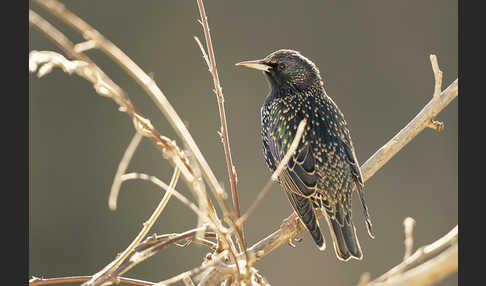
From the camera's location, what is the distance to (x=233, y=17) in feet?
18.4

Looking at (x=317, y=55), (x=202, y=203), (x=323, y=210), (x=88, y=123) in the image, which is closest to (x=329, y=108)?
(x=323, y=210)

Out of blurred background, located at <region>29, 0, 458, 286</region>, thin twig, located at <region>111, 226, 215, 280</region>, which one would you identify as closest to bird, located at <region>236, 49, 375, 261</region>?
thin twig, located at <region>111, 226, 215, 280</region>

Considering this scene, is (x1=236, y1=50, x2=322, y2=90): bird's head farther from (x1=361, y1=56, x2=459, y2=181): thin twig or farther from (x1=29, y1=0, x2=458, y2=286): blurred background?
(x1=29, y1=0, x2=458, y2=286): blurred background

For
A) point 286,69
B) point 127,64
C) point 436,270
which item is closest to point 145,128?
point 127,64

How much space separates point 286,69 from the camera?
2.66 m

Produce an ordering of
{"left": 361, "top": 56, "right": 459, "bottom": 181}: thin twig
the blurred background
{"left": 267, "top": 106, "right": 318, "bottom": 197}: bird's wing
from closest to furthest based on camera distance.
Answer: {"left": 361, "top": 56, "right": 459, "bottom": 181}: thin twig → {"left": 267, "top": 106, "right": 318, "bottom": 197}: bird's wing → the blurred background

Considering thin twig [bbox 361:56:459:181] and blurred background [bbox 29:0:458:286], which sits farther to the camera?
blurred background [bbox 29:0:458:286]

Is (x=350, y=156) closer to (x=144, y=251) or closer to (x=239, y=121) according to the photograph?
(x=144, y=251)

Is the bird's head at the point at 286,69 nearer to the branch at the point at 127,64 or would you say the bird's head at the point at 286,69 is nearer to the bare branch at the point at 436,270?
the branch at the point at 127,64

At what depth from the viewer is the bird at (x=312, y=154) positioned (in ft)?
7.22

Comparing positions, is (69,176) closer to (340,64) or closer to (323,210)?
(340,64)

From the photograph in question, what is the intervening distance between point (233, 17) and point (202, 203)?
476 centimetres

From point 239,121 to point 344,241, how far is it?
10.9 feet

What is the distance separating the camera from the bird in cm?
220
